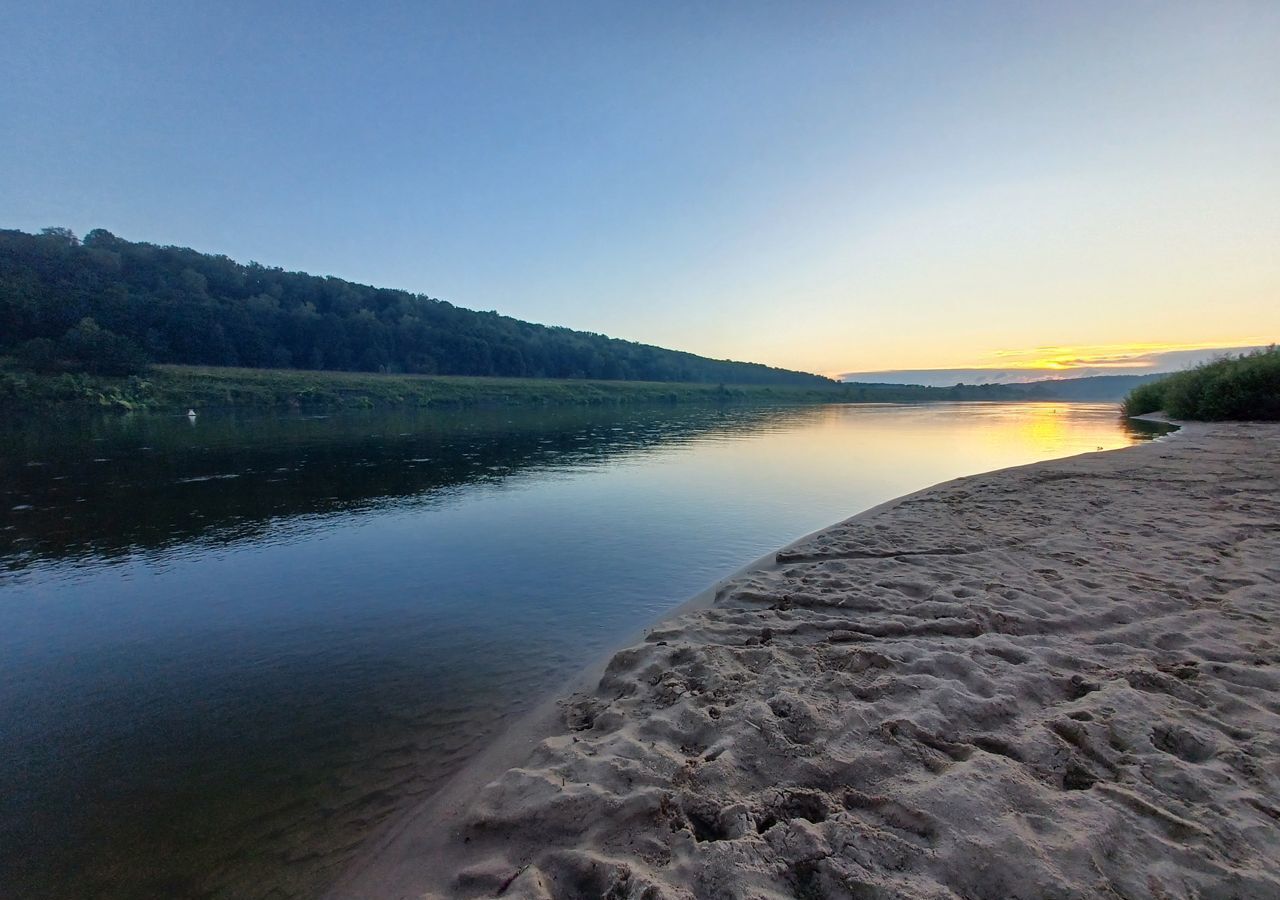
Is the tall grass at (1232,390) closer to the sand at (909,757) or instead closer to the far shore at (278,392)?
the sand at (909,757)

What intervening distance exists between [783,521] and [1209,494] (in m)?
7.98

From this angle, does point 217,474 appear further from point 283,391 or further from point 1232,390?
point 283,391

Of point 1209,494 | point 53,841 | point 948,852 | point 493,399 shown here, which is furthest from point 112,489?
point 493,399

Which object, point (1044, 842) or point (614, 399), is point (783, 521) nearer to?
point (1044, 842)

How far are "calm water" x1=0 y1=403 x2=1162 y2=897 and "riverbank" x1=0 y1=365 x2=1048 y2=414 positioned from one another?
142 feet

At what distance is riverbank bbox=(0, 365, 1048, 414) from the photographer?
49.6m

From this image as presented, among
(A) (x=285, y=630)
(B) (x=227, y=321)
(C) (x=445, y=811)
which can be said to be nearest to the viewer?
(C) (x=445, y=811)

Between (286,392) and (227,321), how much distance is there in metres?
31.6

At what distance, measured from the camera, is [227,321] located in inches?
3260

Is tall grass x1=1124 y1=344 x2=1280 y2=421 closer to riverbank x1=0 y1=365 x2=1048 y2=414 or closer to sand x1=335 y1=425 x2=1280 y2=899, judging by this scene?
sand x1=335 y1=425 x2=1280 y2=899

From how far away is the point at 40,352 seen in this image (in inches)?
2160

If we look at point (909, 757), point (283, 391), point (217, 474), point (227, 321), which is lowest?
point (217, 474)

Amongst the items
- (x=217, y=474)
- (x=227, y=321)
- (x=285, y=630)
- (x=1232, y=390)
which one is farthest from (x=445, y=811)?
(x=227, y=321)

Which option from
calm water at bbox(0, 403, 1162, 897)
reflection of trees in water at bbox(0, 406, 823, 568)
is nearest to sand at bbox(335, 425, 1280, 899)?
calm water at bbox(0, 403, 1162, 897)
